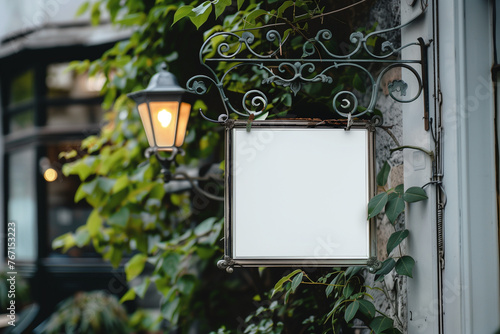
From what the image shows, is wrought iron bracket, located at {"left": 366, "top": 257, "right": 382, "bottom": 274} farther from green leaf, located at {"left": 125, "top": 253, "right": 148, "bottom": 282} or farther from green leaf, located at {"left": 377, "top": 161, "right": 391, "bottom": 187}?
green leaf, located at {"left": 125, "top": 253, "right": 148, "bottom": 282}

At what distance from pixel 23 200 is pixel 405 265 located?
7.74 meters

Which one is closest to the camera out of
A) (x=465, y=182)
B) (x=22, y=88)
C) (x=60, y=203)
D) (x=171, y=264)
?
(x=465, y=182)

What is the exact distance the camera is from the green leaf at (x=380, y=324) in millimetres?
2732

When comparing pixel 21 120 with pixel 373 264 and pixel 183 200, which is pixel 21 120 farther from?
pixel 373 264

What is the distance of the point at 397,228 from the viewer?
3180mm

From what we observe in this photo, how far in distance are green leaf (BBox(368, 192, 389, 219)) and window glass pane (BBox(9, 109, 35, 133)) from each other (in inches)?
294

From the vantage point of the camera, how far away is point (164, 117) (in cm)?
382

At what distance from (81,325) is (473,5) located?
656 cm

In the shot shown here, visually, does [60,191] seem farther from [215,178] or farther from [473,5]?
[473,5]

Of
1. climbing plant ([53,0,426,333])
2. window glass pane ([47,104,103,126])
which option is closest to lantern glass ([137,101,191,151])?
climbing plant ([53,0,426,333])

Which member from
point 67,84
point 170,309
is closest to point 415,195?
point 170,309

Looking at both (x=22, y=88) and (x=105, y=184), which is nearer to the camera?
(x=105, y=184)

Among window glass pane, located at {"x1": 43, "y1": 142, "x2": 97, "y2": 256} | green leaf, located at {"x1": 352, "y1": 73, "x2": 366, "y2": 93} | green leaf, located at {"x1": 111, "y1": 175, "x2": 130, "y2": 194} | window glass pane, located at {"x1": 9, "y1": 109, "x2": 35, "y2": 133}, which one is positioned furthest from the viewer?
window glass pane, located at {"x1": 9, "y1": 109, "x2": 35, "y2": 133}

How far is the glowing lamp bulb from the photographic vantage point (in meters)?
3.81
